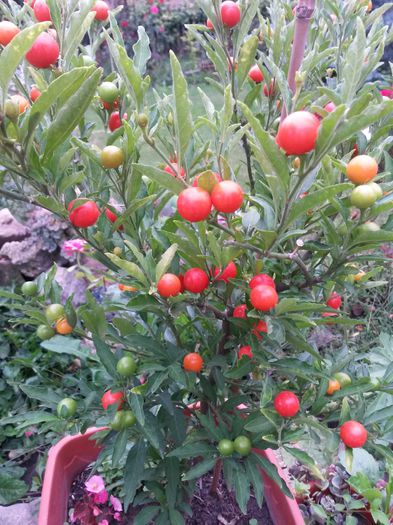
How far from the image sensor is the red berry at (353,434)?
78 centimetres

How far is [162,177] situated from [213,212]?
94 mm

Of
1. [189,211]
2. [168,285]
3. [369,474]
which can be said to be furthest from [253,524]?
[189,211]

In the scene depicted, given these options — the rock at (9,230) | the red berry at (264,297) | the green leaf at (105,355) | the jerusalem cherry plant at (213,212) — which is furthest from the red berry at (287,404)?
the rock at (9,230)

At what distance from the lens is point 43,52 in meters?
0.68

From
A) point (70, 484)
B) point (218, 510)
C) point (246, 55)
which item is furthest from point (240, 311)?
point (70, 484)

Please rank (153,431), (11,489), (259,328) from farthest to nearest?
(11,489), (153,431), (259,328)

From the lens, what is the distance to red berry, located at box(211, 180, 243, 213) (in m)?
0.59

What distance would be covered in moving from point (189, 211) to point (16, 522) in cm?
137

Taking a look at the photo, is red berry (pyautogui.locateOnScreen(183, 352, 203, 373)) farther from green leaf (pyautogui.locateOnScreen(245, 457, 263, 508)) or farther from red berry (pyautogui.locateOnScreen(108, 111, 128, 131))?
red berry (pyautogui.locateOnScreen(108, 111, 128, 131))

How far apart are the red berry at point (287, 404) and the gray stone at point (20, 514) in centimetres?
111

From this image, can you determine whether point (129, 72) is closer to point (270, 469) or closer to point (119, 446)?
point (119, 446)

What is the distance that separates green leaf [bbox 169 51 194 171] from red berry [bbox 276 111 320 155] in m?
0.15

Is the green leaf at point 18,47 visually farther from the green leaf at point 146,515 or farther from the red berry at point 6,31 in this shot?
the green leaf at point 146,515

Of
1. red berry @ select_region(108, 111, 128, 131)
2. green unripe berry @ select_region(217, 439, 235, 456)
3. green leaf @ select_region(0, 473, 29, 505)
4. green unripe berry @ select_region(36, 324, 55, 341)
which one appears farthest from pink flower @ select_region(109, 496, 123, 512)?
red berry @ select_region(108, 111, 128, 131)
